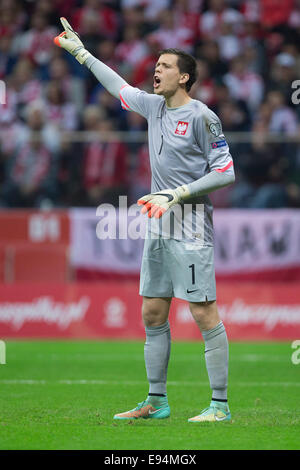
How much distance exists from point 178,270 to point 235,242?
6609 mm

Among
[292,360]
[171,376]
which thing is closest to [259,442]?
[171,376]

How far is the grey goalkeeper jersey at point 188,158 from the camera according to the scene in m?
5.80

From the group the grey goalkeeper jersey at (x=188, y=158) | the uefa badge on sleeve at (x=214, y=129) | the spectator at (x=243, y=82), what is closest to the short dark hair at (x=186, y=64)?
the grey goalkeeper jersey at (x=188, y=158)

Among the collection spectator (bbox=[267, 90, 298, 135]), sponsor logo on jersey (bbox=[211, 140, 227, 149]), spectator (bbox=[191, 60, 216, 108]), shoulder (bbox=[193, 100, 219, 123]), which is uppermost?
spectator (bbox=[191, 60, 216, 108])

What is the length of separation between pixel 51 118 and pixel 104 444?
10.2 meters

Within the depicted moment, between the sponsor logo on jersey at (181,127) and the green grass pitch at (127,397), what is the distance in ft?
6.36

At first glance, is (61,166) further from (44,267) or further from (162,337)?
(162,337)

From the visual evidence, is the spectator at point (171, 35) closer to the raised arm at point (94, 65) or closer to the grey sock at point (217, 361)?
the raised arm at point (94, 65)

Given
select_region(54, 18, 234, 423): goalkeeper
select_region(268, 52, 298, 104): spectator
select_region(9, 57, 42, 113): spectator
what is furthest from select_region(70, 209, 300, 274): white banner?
select_region(54, 18, 234, 423): goalkeeper

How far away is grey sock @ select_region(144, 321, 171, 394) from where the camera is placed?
19.7 ft

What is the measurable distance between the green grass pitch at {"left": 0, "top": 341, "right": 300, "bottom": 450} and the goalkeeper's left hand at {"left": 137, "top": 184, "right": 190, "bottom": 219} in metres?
1.36

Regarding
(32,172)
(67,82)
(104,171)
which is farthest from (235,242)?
(67,82)

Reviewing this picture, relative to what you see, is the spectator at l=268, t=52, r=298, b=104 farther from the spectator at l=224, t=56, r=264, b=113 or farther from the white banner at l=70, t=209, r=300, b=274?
the white banner at l=70, t=209, r=300, b=274

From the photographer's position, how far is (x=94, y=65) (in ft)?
21.6
